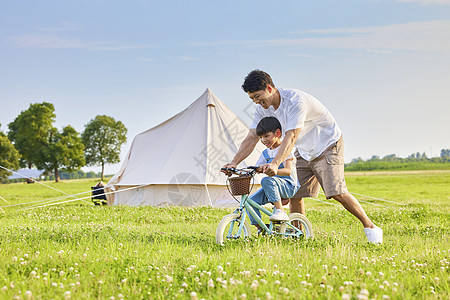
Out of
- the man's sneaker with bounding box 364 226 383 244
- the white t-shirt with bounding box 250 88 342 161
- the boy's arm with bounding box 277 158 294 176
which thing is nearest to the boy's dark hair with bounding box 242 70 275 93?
the white t-shirt with bounding box 250 88 342 161

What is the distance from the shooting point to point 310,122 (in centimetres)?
559

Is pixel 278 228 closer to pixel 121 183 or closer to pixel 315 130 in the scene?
pixel 315 130

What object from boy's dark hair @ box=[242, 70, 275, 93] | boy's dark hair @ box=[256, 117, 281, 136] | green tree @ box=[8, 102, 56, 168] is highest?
green tree @ box=[8, 102, 56, 168]

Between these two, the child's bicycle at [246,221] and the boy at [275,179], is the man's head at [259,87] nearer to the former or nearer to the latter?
the boy at [275,179]

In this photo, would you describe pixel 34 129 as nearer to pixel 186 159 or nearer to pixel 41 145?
pixel 41 145

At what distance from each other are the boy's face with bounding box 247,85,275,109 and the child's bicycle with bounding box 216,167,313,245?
79 cm

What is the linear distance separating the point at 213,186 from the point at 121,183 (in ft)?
10.1

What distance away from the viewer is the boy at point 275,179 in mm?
5492

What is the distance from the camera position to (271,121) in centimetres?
555

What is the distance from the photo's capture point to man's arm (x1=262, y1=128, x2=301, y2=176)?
4727 mm

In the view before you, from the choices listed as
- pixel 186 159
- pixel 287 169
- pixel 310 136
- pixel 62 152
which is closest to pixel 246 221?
pixel 287 169

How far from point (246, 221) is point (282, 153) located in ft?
3.63

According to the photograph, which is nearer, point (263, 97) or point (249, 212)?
point (263, 97)

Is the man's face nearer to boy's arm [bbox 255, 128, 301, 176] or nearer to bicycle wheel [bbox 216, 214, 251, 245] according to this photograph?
boy's arm [bbox 255, 128, 301, 176]
